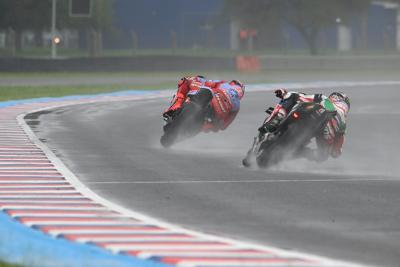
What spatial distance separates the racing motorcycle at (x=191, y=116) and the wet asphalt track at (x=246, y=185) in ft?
1.01

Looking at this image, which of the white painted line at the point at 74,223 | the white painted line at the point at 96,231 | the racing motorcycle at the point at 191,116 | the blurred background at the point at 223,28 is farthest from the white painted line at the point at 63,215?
→ the blurred background at the point at 223,28

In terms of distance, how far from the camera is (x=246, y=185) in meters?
13.7

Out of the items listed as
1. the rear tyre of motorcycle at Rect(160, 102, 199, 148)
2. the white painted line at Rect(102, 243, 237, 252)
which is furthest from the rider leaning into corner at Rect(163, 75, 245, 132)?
the white painted line at Rect(102, 243, 237, 252)

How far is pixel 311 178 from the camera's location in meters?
14.6

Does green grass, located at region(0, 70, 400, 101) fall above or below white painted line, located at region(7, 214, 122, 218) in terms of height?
below

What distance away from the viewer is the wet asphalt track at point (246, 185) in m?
10.2

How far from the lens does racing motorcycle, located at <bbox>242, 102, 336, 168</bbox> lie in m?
15.2

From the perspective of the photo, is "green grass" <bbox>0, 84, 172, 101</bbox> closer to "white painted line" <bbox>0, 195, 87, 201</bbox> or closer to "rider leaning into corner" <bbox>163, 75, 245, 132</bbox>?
"rider leaning into corner" <bbox>163, 75, 245, 132</bbox>

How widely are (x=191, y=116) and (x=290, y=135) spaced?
3.12 meters

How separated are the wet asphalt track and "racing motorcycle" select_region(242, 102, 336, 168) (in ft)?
0.69

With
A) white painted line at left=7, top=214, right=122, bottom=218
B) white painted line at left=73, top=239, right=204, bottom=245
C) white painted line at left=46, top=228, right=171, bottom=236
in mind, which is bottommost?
white painted line at left=7, top=214, right=122, bottom=218

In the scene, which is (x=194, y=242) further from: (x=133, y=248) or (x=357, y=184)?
(x=357, y=184)

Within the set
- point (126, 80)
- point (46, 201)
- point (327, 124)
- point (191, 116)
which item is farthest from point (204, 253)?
point (126, 80)

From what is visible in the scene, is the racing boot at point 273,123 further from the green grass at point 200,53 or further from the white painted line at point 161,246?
the green grass at point 200,53
